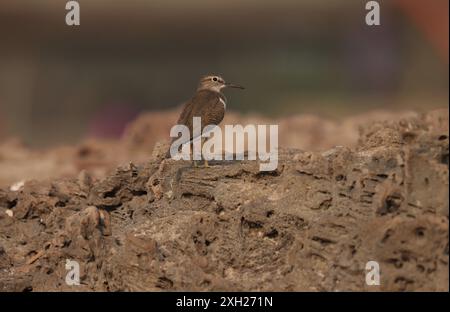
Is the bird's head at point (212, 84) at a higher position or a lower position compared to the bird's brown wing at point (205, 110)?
higher

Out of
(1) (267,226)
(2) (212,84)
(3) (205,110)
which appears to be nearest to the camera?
(1) (267,226)

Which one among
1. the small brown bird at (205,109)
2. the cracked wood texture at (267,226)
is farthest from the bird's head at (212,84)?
the cracked wood texture at (267,226)

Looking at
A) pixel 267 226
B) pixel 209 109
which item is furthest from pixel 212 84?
pixel 267 226

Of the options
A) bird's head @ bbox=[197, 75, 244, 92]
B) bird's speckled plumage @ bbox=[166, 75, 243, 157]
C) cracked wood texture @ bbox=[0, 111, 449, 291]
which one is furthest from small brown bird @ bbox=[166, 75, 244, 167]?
cracked wood texture @ bbox=[0, 111, 449, 291]

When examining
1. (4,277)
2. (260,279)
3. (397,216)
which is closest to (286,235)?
(260,279)

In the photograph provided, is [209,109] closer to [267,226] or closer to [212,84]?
[212,84]

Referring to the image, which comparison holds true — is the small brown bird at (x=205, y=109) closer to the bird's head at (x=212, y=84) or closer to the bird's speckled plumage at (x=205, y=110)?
the bird's speckled plumage at (x=205, y=110)

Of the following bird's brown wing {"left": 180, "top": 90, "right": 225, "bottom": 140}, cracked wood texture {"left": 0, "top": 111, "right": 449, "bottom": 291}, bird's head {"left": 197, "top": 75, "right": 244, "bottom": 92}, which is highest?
bird's head {"left": 197, "top": 75, "right": 244, "bottom": 92}

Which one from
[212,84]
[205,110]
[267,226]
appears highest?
[212,84]

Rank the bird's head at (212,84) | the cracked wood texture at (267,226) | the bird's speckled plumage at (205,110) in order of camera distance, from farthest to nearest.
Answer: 1. the bird's head at (212,84)
2. the bird's speckled plumage at (205,110)
3. the cracked wood texture at (267,226)

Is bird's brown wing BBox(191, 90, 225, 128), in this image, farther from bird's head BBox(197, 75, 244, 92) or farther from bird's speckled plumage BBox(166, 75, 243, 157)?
bird's head BBox(197, 75, 244, 92)

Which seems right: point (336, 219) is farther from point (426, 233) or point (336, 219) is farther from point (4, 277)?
point (4, 277)
